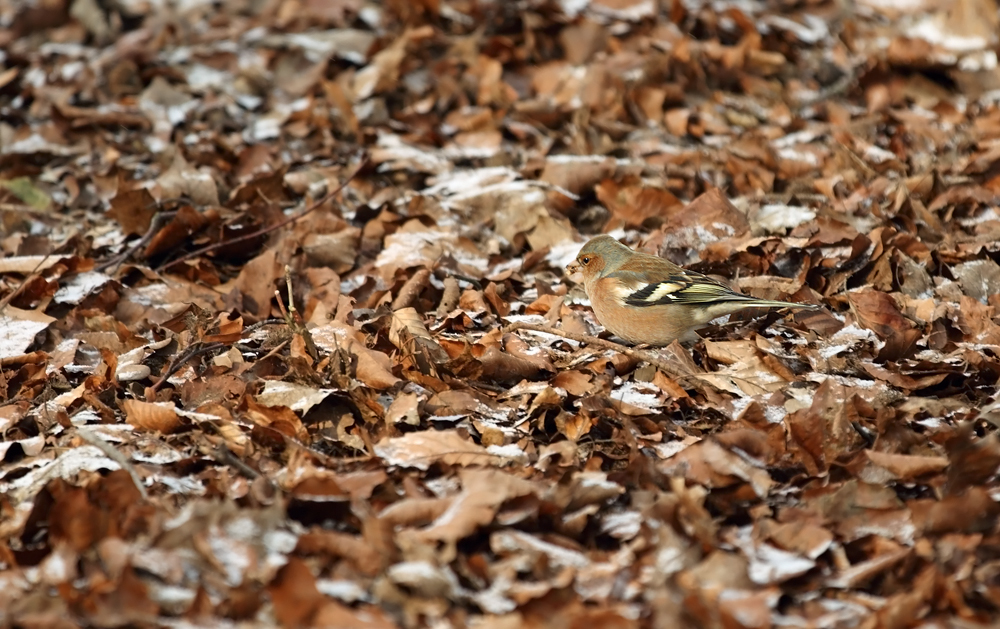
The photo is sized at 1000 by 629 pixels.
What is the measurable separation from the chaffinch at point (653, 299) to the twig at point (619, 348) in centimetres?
22

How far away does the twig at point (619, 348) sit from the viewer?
4543 mm

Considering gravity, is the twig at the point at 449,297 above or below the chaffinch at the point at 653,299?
below

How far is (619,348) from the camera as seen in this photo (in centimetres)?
473

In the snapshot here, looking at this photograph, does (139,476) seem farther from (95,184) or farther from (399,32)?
(399,32)

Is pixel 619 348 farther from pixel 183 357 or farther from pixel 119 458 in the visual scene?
pixel 119 458

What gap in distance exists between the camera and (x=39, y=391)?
4.66 m

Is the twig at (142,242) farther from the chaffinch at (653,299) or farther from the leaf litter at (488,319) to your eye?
the chaffinch at (653,299)

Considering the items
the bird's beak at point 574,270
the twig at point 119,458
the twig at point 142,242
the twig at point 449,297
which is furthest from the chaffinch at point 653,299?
the twig at point 142,242

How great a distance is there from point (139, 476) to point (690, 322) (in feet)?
8.95

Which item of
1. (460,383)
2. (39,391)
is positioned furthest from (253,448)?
(39,391)

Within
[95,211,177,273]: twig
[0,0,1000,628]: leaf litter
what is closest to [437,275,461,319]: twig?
[0,0,1000,628]: leaf litter

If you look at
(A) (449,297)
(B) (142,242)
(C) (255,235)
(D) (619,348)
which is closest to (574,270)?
(A) (449,297)

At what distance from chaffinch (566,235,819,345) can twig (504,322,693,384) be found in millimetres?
215

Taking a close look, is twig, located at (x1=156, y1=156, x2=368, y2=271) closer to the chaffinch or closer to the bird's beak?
the bird's beak
